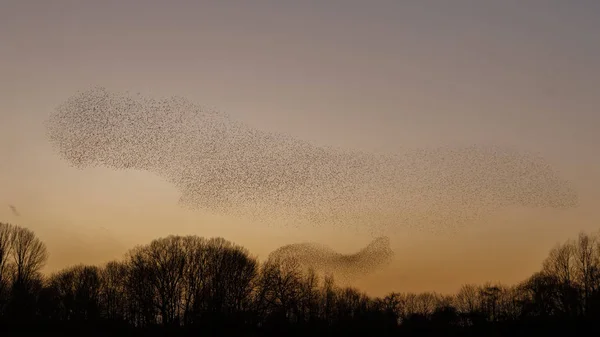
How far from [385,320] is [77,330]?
55782 millimetres

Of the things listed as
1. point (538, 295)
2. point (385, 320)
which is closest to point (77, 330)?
point (385, 320)

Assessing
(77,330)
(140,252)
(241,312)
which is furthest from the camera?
(140,252)

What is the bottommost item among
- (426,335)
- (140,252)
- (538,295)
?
(426,335)

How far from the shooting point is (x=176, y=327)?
3856 inches

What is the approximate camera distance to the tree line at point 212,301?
316ft

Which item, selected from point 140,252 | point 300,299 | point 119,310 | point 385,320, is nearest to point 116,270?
point 119,310

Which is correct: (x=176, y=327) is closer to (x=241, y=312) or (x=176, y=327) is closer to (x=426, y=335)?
(x=241, y=312)

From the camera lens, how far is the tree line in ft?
316

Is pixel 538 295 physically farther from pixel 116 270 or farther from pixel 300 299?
pixel 116 270

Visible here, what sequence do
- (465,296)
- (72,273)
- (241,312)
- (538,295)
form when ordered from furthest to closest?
(465,296) → (72,273) → (538,295) → (241,312)

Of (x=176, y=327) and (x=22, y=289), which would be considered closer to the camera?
(x=176, y=327)

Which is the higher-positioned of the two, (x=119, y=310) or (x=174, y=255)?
(x=174, y=255)

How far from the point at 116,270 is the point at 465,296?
98.2 m

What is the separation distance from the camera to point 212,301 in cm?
10581
